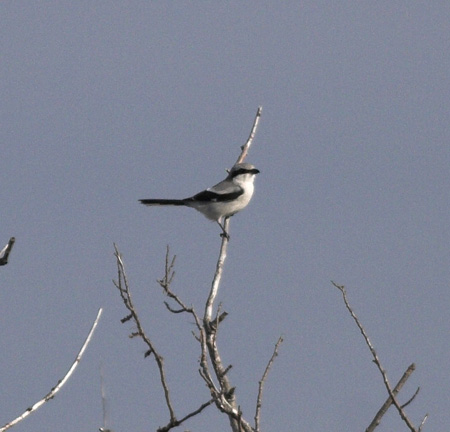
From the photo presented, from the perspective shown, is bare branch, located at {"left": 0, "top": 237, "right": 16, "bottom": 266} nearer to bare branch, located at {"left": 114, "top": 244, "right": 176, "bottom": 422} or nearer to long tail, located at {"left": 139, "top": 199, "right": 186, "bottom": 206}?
bare branch, located at {"left": 114, "top": 244, "right": 176, "bottom": 422}

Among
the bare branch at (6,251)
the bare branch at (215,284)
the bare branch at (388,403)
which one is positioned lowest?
the bare branch at (388,403)

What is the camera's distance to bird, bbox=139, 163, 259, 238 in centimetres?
1118

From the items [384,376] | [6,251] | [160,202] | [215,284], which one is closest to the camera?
[6,251]

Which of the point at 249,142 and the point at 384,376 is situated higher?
the point at 249,142

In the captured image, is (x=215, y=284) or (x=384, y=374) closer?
(x=384, y=374)

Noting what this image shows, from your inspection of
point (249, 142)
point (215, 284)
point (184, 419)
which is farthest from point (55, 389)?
point (249, 142)

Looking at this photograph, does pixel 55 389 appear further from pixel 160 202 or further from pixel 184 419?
pixel 160 202

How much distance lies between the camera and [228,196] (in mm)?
11258

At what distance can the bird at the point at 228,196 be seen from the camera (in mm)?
11180

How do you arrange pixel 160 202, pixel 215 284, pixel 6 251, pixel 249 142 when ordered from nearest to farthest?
pixel 6 251 < pixel 215 284 < pixel 249 142 < pixel 160 202

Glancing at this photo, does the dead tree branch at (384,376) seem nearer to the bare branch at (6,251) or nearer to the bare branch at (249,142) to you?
the bare branch at (6,251)

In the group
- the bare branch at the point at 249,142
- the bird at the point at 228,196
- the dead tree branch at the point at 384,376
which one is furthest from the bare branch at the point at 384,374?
the bird at the point at 228,196

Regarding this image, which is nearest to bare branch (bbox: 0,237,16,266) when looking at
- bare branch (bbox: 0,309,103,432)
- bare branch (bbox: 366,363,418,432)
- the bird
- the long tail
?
bare branch (bbox: 0,309,103,432)

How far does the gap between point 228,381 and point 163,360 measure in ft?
4.90
